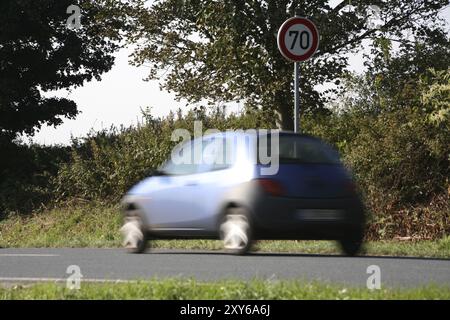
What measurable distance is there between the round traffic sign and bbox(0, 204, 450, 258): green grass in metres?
3.92

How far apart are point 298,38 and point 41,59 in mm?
18181

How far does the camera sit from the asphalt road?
1075cm

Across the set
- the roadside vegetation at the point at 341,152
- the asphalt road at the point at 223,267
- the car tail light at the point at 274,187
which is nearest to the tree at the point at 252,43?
the roadside vegetation at the point at 341,152

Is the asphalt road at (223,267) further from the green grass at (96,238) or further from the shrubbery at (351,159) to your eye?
the shrubbery at (351,159)

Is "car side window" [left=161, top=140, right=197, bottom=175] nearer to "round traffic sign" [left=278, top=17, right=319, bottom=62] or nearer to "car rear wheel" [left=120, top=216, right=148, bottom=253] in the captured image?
"car rear wheel" [left=120, top=216, right=148, bottom=253]

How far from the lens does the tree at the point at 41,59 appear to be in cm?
2791

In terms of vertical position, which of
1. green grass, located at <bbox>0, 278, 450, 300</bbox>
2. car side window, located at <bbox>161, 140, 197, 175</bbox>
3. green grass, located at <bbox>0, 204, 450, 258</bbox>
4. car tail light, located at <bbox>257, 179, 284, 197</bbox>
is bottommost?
green grass, located at <bbox>0, 204, 450, 258</bbox>

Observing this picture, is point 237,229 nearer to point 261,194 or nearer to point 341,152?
point 261,194

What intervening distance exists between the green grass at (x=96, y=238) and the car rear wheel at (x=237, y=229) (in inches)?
246

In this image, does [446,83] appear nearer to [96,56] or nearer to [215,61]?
[215,61]

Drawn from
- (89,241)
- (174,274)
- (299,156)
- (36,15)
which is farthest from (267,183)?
(36,15)

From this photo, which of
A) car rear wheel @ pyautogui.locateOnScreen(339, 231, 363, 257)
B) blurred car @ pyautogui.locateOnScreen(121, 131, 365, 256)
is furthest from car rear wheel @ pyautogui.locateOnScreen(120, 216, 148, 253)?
car rear wheel @ pyautogui.locateOnScreen(339, 231, 363, 257)

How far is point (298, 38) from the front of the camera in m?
12.2
